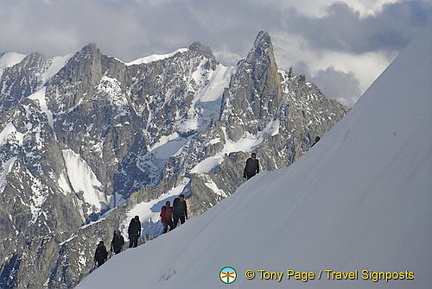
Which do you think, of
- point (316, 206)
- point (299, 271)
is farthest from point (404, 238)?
point (316, 206)

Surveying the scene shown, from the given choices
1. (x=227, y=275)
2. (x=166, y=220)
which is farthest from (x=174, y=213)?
(x=227, y=275)

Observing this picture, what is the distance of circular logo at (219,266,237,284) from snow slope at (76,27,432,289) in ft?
0.56

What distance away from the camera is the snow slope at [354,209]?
12.5 metres

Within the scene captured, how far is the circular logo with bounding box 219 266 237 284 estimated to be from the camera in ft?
59.4

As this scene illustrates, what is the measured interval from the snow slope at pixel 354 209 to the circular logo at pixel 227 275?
0.56 feet

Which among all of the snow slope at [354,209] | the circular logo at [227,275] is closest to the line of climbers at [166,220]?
the snow slope at [354,209]

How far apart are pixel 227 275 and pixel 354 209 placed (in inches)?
209

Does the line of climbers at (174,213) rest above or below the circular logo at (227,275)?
above

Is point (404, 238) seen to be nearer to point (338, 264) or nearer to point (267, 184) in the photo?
point (338, 264)

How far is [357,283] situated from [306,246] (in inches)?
103

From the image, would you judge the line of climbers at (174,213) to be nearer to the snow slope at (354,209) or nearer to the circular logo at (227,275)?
the snow slope at (354,209)

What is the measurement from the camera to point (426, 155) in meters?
13.2

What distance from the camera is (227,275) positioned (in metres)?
18.5

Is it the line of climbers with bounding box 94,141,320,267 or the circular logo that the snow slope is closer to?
the circular logo
